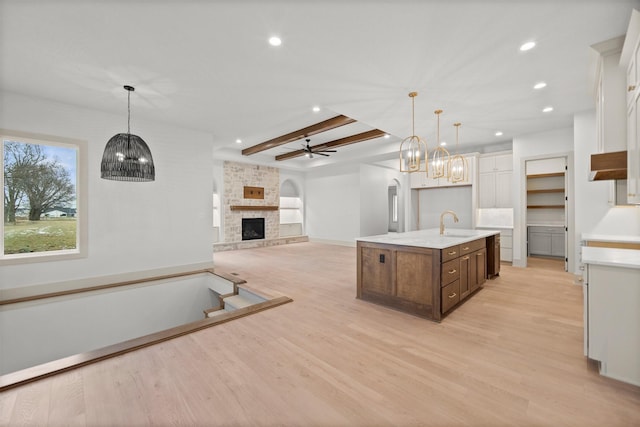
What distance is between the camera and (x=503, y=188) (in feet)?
20.1

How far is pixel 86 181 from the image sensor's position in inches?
167

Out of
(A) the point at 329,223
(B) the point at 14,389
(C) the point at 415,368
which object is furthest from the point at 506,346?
(A) the point at 329,223

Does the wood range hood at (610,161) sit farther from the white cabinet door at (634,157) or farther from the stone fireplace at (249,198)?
the stone fireplace at (249,198)

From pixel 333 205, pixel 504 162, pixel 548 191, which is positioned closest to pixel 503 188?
pixel 504 162

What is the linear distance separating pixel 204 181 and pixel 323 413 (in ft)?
16.5

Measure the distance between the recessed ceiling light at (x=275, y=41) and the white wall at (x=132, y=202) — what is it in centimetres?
353

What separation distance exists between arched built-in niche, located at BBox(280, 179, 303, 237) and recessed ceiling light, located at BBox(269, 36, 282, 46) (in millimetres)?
7823

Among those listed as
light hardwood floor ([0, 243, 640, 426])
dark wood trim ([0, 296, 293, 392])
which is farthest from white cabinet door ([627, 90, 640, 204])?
dark wood trim ([0, 296, 293, 392])

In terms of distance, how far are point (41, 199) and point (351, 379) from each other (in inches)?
209

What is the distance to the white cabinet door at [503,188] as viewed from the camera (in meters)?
6.04

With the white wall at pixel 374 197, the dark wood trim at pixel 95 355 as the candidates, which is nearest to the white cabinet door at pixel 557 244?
the white wall at pixel 374 197

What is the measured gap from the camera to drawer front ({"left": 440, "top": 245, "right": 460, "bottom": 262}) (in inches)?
120

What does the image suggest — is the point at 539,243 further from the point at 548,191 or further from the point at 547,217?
the point at 548,191

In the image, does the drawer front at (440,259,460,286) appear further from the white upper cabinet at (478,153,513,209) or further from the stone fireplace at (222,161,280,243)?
the stone fireplace at (222,161,280,243)
